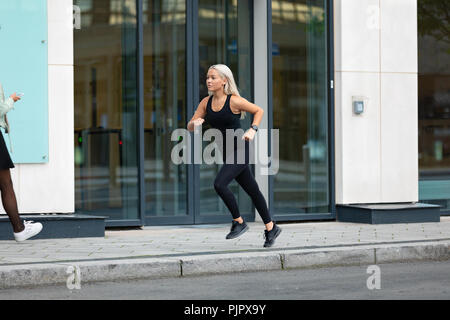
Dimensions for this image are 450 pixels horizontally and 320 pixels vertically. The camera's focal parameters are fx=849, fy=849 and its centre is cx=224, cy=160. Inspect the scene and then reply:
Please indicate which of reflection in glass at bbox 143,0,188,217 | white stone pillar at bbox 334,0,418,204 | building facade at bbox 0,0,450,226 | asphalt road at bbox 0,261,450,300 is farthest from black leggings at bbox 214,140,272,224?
white stone pillar at bbox 334,0,418,204

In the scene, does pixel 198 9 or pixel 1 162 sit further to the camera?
pixel 198 9

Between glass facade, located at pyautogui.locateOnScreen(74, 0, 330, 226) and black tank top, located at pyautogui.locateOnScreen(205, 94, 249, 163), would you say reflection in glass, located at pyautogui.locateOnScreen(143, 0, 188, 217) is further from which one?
black tank top, located at pyautogui.locateOnScreen(205, 94, 249, 163)

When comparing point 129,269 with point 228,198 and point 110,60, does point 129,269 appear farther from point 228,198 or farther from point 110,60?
point 110,60

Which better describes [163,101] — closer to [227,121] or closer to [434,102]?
[227,121]

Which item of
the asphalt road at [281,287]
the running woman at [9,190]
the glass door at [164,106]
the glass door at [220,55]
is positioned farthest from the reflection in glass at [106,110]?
the asphalt road at [281,287]

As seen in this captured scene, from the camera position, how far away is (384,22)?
430 inches

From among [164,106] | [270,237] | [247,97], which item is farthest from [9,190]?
[247,97]

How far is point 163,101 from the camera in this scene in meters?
10.5

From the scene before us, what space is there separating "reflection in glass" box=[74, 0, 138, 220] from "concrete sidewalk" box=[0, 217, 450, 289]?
63 cm

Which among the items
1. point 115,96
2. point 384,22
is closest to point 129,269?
point 115,96

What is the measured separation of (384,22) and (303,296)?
5703 millimetres

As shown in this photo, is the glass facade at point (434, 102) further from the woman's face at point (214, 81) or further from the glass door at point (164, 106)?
the woman's face at point (214, 81)

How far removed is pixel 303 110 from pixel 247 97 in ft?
2.53
